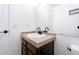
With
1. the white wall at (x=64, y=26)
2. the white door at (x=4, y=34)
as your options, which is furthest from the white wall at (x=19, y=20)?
the white wall at (x=64, y=26)

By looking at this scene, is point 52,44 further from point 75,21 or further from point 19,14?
point 19,14

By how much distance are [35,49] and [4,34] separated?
1.25 feet

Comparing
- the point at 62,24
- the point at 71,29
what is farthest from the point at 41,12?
the point at 71,29

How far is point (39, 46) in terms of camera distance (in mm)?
1077

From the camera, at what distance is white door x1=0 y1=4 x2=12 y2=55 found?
110 centimetres

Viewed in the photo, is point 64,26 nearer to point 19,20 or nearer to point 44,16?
point 44,16

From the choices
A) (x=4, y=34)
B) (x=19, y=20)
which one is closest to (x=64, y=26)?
(x=19, y=20)

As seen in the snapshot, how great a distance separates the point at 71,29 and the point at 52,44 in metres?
0.27

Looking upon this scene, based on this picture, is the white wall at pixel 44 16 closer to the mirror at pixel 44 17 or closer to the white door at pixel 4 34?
the mirror at pixel 44 17

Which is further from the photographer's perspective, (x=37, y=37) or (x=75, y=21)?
(x=37, y=37)

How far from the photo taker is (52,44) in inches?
46.2

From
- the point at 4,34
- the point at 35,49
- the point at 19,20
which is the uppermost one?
the point at 19,20

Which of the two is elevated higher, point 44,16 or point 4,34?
point 44,16

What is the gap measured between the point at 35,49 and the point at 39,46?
2.3 inches
